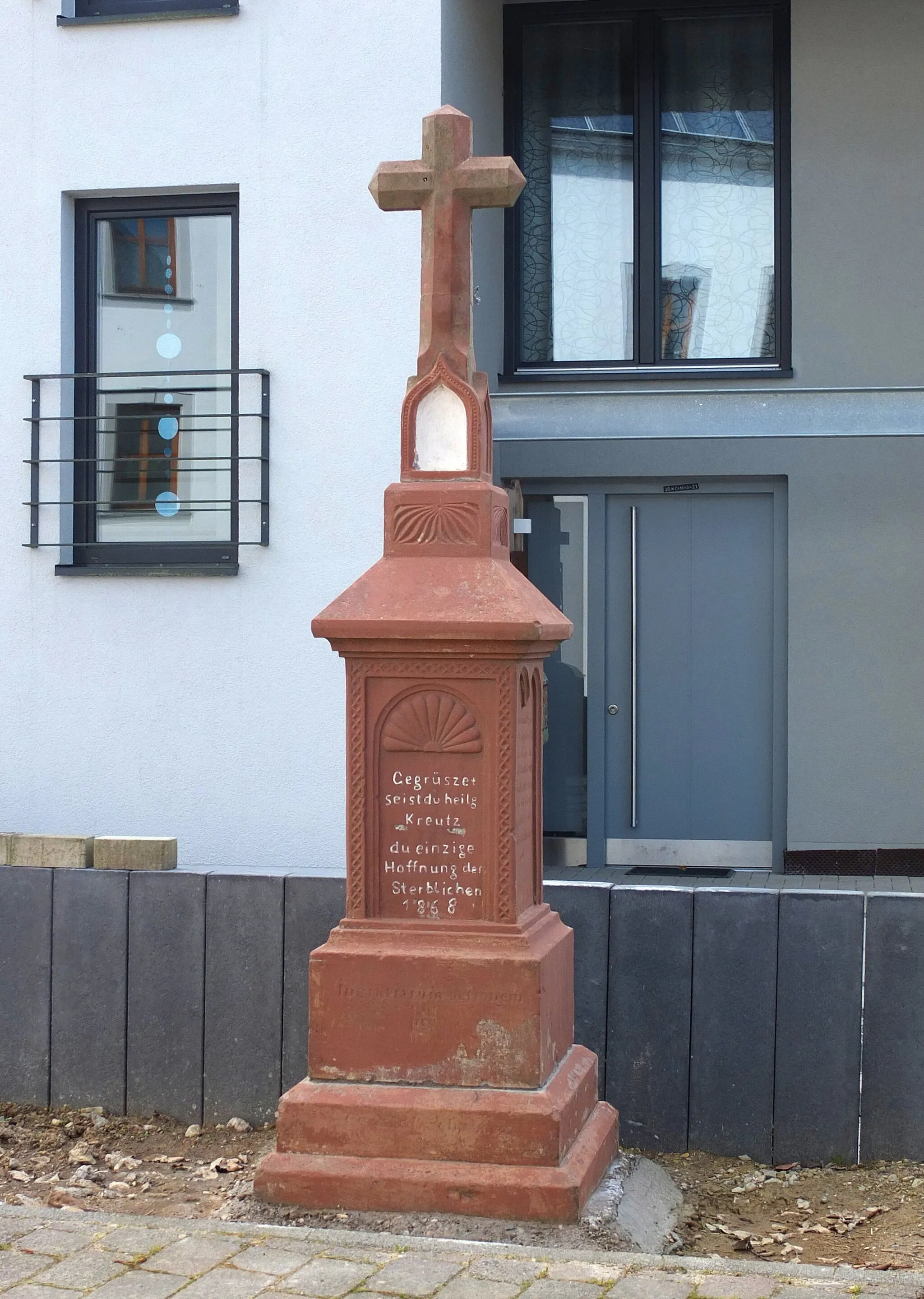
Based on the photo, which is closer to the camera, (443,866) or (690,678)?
(443,866)

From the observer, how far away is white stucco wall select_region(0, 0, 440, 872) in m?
8.02

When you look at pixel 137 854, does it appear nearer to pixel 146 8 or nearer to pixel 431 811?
pixel 431 811

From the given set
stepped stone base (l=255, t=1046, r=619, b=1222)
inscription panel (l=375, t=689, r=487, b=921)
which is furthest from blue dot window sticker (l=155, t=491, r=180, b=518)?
stepped stone base (l=255, t=1046, r=619, b=1222)

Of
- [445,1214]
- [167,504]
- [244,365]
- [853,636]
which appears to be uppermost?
[244,365]

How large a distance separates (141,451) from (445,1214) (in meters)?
5.40

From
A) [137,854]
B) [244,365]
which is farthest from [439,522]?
[244,365]

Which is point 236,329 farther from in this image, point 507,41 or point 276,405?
point 507,41

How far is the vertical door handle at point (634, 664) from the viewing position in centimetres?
954

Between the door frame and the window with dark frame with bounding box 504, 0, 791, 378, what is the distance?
69 cm

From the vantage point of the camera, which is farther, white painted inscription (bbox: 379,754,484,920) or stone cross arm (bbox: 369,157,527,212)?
stone cross arm (bbox: 369,157,527,212)

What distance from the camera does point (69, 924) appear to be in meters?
5.77

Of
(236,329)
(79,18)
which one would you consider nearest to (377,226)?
(236,329)

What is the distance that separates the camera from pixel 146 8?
27.5ft

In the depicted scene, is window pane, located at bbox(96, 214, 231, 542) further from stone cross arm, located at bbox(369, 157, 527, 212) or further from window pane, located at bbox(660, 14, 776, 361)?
stone cross arm, located at bbox(369, 157, 527, 212)
